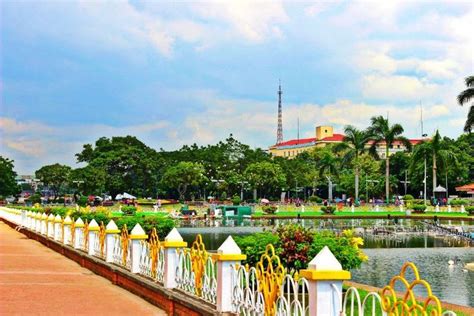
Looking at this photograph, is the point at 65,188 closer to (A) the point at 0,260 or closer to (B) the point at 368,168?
(B) the point at 368,168

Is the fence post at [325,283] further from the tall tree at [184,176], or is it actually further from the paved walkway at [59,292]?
the tall tree at [184,176]

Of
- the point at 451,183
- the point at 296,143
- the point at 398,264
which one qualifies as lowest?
Result: the point at 398,264

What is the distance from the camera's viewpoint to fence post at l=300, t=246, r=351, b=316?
5309 mm

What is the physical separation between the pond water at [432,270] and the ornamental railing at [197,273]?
807 cm

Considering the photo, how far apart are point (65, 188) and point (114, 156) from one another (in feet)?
71.1

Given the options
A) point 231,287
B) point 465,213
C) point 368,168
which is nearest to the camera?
point 231,287

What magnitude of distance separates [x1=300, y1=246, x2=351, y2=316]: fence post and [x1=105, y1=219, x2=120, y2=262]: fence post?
8.86 metres

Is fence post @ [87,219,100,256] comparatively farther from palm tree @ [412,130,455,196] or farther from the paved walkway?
palm tree @ [412,130,455,196]

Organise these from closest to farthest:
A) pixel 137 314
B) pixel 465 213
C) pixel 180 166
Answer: pixel 137 314, pixel 465 213, pixel 180 166

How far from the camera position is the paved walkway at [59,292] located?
975 centimetres

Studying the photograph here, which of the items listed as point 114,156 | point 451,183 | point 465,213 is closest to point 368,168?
point 451,183

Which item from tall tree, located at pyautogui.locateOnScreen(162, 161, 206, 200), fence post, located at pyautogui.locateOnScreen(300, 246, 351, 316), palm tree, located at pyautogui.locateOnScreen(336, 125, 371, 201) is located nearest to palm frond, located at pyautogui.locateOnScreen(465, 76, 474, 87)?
palm tree, located at pyautogui.locateOnScreen(336, 125, 371, 201)

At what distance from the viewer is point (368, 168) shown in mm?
94625

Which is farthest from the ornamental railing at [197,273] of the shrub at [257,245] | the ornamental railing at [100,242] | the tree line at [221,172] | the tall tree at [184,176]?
the tall tree at [184,176]
